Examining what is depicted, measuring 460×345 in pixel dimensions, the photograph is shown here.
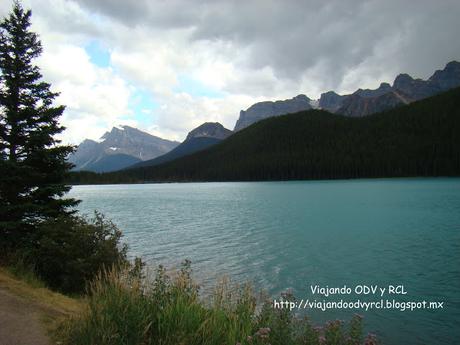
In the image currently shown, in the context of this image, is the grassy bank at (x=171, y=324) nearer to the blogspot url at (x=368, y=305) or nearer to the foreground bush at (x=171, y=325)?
the foreground bush at (x=171, y=325)

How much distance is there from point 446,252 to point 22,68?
3230 centimetres

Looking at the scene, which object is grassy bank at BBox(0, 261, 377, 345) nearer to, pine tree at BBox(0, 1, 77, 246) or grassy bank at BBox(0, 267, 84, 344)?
grassy bank at BBox(0, 267, 84, 344)

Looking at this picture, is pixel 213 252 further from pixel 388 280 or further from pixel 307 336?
pixel 307 336

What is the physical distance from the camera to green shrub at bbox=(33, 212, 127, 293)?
15.7 metres

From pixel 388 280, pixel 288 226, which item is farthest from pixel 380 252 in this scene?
pixel 288 226

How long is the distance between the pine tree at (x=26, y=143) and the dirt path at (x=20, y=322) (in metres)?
7.56

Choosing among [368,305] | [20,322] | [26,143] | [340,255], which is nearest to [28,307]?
[20,322]

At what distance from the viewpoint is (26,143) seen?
59.1 ft

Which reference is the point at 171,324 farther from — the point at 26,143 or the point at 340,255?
the point at 340,255

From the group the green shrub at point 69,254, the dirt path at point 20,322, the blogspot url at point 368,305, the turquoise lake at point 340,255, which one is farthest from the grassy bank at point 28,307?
the blogspot url at point 368,305

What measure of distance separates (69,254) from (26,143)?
22.1 ft

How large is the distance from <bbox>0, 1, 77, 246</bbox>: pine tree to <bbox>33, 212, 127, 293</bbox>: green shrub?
5.16ft

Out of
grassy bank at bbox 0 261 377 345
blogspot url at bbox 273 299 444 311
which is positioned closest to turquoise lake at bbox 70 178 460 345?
blogspot url at bbox 273 299 444 311

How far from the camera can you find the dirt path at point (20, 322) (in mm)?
7884
